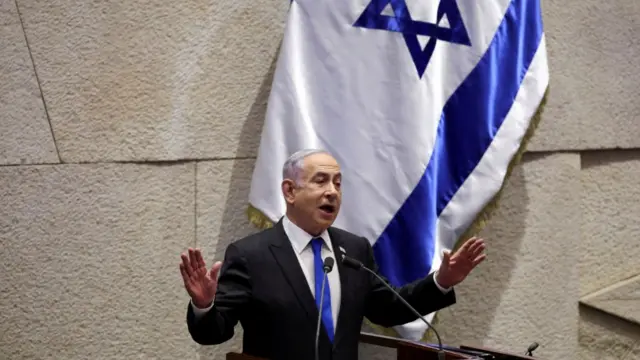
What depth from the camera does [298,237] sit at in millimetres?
3320

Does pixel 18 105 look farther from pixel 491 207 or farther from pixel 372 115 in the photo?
pixel 491 207

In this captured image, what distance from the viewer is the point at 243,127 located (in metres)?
4.22

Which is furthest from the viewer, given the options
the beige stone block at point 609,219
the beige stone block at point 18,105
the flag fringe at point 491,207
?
the beige stone block at point 609,219

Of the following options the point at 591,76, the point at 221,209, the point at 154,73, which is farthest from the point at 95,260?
the point at 591,76

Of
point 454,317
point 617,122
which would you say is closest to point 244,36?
point 454,317

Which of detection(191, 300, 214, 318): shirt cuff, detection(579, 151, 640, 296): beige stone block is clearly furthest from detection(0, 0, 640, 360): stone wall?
detection(191, 300, 214, 318): shirt cuff

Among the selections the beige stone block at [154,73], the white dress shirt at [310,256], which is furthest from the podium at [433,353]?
the beige stone block at [154,73]

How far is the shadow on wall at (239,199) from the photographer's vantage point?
4.21m

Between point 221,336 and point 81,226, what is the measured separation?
3.54 ft

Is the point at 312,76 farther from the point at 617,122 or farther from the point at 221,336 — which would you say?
the point at 617,122

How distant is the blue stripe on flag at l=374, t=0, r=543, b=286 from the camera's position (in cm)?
402

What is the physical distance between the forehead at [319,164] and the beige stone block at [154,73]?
910mm

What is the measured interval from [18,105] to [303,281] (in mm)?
1307

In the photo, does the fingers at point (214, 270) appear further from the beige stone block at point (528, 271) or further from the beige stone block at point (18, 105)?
the beige stone block at point (528, 271)
